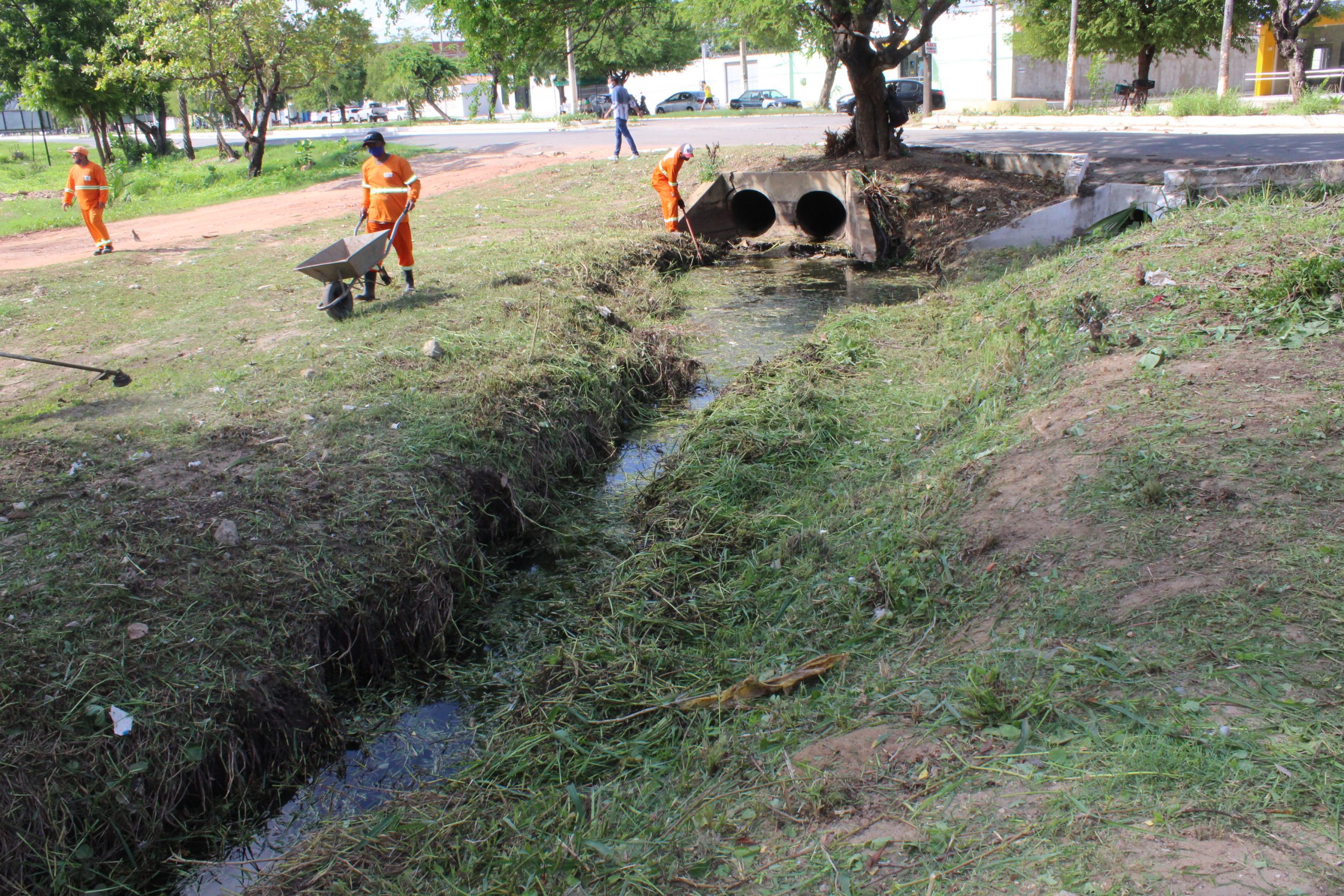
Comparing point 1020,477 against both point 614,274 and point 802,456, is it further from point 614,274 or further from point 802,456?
point 614,274

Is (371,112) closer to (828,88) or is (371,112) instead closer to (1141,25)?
(828,88)

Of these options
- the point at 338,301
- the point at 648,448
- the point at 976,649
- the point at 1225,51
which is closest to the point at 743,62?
the point at 1225,51

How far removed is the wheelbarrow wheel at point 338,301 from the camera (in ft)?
26.2

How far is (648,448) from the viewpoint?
6.95 metres

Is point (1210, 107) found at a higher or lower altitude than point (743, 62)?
lower

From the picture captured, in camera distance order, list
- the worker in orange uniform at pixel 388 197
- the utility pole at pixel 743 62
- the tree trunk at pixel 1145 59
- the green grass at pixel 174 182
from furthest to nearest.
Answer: the utility pole at pixel 743 62, the tree trunk at pixel 1145 59, the green grass at pixel 174 182, the worker in orange uniform at pixel 388 197

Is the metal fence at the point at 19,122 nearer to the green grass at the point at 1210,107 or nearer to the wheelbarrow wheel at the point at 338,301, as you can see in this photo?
the green grass at the point at 1210,107

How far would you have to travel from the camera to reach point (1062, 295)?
7.05 metres

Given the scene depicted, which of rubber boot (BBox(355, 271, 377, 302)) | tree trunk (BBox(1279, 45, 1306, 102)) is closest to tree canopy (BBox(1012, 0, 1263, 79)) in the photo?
tree trunk (BBox(1279, 45, 1306, 102))

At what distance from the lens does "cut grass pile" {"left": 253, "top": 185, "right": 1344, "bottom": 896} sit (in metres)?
2.49

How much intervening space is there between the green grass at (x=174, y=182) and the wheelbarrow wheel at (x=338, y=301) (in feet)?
37.2

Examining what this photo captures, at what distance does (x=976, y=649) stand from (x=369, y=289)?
6.87m

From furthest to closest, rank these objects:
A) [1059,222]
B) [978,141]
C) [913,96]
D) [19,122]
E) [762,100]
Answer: [19,122]
[762,100]
[913,96]
[978,141]
[1059,222]

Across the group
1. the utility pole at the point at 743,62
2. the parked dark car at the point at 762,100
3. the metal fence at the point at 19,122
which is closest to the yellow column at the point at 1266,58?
the parked dark car at the point at 762,100
